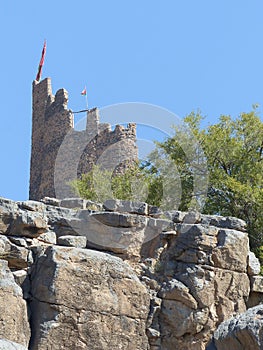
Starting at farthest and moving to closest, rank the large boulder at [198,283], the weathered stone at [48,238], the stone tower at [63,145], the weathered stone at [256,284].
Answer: the stone tower at [63,145] < the weathered stone at [256,284] < the large boulder at [198,283] < the weathered stone at [48,238]

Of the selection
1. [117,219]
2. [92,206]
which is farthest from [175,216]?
[92,206]

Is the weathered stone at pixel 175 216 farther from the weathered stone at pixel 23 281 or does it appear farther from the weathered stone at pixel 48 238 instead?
the weathered stone at pixel 23 281

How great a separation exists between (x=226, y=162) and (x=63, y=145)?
45.7 feet

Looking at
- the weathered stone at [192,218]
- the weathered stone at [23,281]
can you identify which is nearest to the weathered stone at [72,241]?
the weathered stone at [23,281]

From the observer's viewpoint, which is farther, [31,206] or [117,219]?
[117,219]

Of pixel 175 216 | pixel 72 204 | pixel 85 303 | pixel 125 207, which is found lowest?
pixel 85 303

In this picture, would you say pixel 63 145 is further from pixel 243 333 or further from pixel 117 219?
pixel 243 333

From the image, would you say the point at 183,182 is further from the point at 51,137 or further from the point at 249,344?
the point at 249,344

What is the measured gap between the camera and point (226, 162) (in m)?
30.8

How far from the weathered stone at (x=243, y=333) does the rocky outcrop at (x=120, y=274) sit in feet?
12.4

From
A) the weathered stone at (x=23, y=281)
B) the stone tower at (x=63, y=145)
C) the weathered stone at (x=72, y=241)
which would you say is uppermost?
the stone tower at (x=63, y=145)

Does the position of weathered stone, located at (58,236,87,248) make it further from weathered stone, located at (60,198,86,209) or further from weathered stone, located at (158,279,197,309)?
weathered stone, located at (60,198,86,209)

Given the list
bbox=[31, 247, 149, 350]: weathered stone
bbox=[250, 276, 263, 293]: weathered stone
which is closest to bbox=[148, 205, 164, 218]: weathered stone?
bbox=[250, 276, 263, 293]: weathered stone

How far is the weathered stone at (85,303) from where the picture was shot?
47.9 ft
